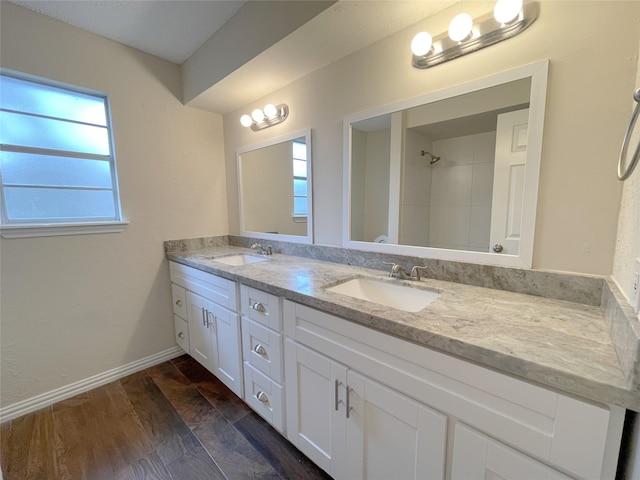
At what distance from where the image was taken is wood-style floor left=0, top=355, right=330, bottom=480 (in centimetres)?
125

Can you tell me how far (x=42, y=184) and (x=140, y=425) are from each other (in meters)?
1.59

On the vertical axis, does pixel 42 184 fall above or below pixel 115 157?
below

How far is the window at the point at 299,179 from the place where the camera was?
72.4 inches

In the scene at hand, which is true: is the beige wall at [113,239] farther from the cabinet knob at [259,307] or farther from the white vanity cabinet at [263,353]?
the cabinet knob at [259,307]

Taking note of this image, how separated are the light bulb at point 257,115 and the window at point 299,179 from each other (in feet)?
1.27

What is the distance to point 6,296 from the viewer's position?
1.54 meters

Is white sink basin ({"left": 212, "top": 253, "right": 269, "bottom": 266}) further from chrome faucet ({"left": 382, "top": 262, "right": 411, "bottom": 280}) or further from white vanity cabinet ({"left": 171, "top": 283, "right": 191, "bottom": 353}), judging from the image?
chrome faucet ({"left": 382, "top": 262, "right": 411, "bottom": 280})

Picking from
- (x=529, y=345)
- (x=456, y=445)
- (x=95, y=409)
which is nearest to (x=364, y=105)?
(x=529, y=345)

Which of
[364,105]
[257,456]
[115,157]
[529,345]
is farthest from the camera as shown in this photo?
[115,157]

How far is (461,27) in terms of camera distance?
1.06m

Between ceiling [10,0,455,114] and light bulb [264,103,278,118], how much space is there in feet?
0.40

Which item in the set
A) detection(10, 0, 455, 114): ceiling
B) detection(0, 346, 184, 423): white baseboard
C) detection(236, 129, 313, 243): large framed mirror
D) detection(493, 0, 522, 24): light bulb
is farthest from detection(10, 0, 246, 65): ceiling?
detection(0, 346, 184, 423): white baseboard

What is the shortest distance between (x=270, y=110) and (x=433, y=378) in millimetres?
1922

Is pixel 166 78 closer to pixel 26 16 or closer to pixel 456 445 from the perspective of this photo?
Answer: pixel 26 16
